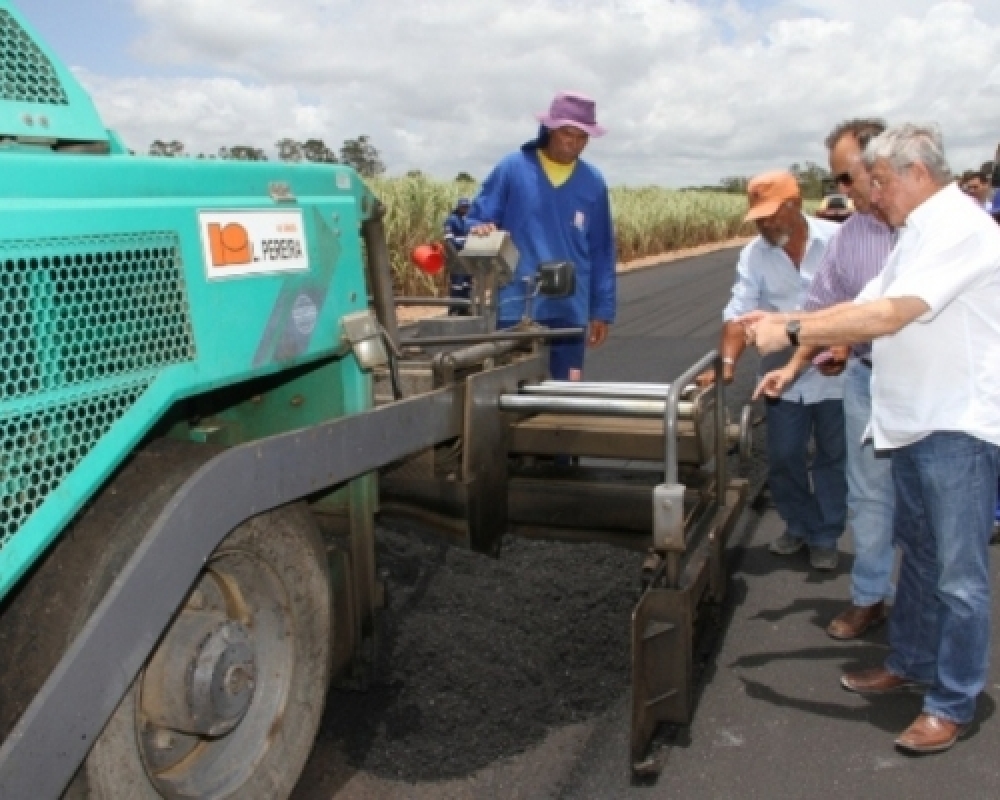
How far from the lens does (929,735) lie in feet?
10.9

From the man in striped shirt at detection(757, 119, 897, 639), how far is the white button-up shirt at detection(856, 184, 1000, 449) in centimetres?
73

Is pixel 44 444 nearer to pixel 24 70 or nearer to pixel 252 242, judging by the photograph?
pixel 252 242

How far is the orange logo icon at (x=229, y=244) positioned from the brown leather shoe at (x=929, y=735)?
97.1 inches

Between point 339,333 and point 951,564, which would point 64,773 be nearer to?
point 339,333

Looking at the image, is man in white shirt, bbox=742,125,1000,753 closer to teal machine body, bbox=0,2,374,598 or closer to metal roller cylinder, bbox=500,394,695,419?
metal roller cylinder, bbox=500,394,695,419

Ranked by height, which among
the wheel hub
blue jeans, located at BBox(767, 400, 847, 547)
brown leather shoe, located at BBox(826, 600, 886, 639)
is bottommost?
brown leather shoe, located at BBox(826, 600, 886, 639)

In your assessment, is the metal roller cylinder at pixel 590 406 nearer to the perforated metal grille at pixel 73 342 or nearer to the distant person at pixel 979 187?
the perforated metal grille at pixel 73 342

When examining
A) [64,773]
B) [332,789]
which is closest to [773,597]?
[332,789]

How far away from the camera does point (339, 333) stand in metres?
2.73

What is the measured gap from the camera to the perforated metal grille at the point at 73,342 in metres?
1.81

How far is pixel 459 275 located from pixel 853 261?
364 cm

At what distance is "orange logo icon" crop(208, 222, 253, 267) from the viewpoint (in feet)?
7.31

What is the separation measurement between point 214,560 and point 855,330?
192cm

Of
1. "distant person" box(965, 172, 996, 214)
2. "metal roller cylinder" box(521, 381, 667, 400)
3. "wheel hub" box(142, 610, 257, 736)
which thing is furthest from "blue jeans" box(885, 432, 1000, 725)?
"distant person" box(965, 172, 996, 214)
